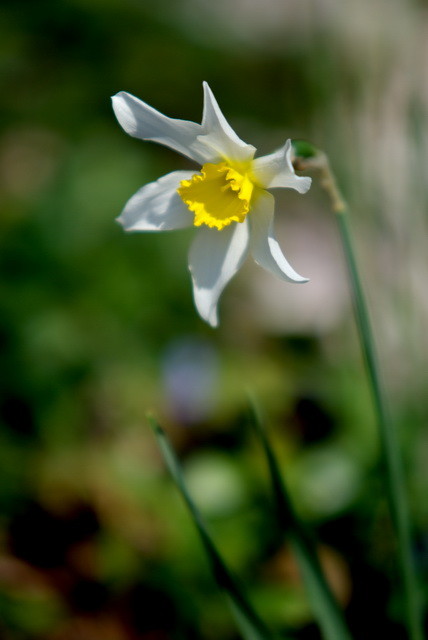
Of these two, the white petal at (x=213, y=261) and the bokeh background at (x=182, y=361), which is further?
the bokeh background at (x=182, y=361)

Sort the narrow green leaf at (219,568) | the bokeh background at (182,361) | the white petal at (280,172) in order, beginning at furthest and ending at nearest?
the bokeh background at (182,361) → the narrow green leaf at (219,568) → the white petal at (280,172)

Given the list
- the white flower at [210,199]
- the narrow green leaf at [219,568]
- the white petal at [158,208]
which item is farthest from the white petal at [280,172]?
the narrow green leaf at [219,568]

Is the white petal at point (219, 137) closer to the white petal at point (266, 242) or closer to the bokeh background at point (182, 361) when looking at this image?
the white petal at point (266, 242)

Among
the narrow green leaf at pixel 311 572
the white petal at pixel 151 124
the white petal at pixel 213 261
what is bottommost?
the narrow green leaf at pixel 311 572

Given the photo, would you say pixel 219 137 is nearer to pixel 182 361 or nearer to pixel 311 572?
pixel 311 572

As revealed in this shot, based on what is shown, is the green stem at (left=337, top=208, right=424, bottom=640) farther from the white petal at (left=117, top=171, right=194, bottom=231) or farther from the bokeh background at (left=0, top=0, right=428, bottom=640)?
Result: the bokeh background at (left=0, top=0, right=428, bottom=640)

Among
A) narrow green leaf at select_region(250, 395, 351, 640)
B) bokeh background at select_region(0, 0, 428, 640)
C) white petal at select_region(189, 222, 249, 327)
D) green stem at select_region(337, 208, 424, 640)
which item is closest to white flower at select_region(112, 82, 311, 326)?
white petal at select_region(189, 222, 249, 327)

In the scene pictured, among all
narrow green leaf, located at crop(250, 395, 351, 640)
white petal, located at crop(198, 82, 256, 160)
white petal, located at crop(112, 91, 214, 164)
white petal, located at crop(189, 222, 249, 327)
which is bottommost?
narrow green leaf, located at crop(250, 395, 351, 640)

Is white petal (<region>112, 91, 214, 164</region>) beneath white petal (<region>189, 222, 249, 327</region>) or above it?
above
